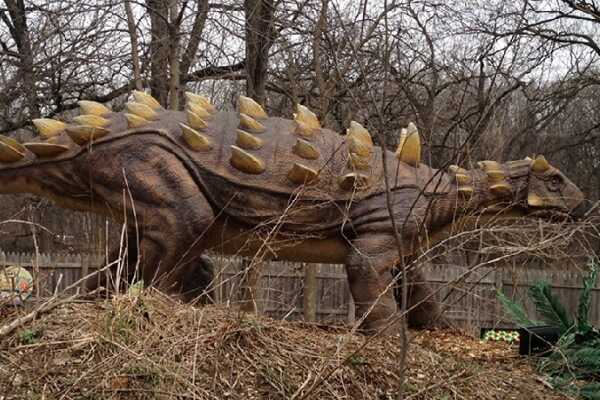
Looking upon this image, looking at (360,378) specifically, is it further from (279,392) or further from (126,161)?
(126,161)

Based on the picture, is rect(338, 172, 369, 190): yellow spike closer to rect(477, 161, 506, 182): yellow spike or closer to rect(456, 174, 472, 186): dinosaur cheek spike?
rect(456, 174, 472, 186): dinosaur cheek spike

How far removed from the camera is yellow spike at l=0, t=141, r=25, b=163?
14.6 feet

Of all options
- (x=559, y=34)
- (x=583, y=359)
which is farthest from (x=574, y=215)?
(x=559, y=34)

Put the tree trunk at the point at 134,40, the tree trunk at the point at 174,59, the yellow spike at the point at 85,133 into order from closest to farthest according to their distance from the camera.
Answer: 1. the yellow spike at the point at 85,133
2. the tree trunk at the point at 174,59
3. the tree trunk at the point at 134,40

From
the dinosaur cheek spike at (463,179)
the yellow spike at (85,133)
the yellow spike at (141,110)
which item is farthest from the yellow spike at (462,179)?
the yellow spike at (85,133)

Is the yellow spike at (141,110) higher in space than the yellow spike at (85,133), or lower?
higher

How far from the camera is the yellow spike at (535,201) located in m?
4.38

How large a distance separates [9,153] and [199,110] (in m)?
1.18

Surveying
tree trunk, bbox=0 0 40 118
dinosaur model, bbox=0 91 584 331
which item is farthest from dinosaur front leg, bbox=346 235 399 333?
tree trunk, bbox=0 0 40 118

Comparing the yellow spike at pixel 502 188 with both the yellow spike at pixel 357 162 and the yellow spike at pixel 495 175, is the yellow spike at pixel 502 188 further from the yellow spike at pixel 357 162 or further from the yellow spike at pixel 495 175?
the yellow spike at pixel 357 162

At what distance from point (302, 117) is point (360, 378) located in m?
1.81

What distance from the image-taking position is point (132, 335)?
2.99m

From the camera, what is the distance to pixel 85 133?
168 inches

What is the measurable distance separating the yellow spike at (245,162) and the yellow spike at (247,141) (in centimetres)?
9
